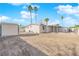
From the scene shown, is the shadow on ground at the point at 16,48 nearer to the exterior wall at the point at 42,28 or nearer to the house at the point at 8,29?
the house at the point at 8,29

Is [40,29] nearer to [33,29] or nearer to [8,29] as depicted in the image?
[33,29]

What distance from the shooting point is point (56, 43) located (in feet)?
14.3

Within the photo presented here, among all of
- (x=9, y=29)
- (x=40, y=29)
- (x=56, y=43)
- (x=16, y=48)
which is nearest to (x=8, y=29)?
(x=9, y=29)

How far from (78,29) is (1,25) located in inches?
44.9

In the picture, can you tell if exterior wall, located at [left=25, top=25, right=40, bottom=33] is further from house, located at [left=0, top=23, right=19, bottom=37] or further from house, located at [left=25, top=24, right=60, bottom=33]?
house, located at [left=0, top=23, right=19, bottom=37]

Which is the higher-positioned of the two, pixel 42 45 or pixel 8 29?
pixel 8 29

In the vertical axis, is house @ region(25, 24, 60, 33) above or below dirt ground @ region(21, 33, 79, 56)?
above

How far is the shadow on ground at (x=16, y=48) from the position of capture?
4.36 metres

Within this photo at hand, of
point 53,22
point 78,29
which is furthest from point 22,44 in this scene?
point 78,29

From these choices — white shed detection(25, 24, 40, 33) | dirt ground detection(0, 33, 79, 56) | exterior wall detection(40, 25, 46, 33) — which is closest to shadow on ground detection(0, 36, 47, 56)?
dirt ground detection(0, 33, 79, 56)

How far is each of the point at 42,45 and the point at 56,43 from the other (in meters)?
0.21

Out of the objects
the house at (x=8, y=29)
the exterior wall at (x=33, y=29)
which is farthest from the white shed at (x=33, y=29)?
the house at (x=8, y=29)

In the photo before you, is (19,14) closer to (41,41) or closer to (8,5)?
(8,5)

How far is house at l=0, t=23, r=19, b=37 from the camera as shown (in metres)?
4.39
